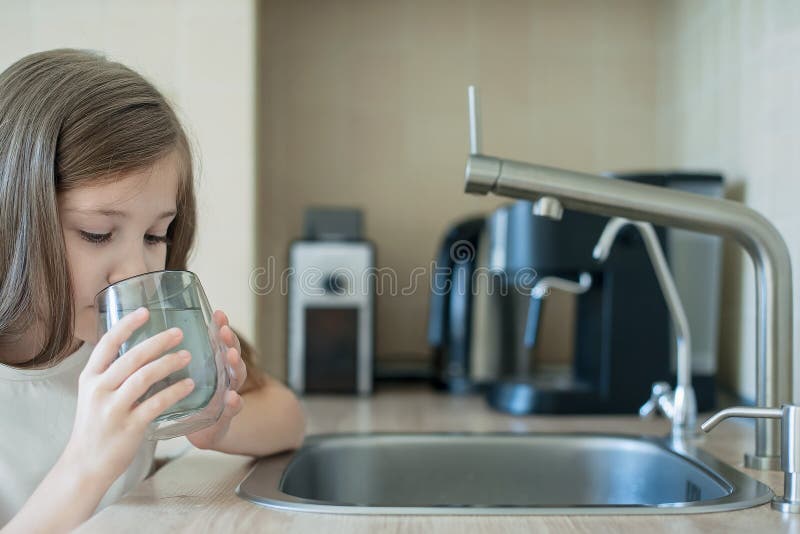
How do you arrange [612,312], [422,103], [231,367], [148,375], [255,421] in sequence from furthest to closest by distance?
[422,103]
[612,312]
[255,421]
[231,367]
[148,375]

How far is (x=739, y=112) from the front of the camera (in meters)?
1.30

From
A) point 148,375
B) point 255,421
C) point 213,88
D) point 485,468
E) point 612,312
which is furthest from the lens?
A: point 213,88

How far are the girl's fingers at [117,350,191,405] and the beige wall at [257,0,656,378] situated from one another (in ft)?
3.76

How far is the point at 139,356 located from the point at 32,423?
1.20 ft

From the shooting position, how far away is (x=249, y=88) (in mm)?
1396

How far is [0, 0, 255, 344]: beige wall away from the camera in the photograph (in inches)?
53.9

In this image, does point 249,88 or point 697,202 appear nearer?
point 697,202

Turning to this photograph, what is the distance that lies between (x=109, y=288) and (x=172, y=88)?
33.8 inches

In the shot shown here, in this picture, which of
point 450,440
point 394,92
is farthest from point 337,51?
point 450,440

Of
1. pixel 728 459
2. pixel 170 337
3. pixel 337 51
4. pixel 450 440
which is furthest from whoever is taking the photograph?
pixel 337 51

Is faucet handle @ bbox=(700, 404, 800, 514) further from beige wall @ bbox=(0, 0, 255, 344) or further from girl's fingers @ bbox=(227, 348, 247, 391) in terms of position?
beige wall @ bbox=(0, 0, 255, 344)

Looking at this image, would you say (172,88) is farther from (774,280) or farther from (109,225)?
(774,280)

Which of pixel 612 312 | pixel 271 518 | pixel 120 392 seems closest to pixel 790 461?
pixel 271 518

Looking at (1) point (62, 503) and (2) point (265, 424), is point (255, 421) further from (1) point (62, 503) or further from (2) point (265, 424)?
(1) point (62, 503)
